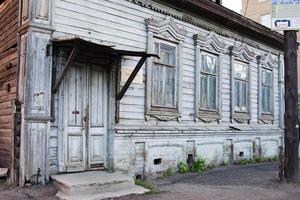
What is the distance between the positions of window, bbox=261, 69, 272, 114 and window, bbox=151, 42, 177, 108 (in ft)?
19.1

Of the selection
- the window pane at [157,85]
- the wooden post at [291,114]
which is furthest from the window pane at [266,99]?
the window pane at [157,85]

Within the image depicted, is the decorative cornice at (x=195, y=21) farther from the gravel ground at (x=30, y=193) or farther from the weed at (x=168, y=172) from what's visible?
the gravel ground at (x=30, y=193)

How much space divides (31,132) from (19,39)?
1925mm

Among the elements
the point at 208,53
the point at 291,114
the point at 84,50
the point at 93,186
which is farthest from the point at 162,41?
the point at 93,186

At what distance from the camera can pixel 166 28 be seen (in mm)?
11273

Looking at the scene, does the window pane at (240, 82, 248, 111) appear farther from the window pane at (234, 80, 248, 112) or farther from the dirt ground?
the dirt ground

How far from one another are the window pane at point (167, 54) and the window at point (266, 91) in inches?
229

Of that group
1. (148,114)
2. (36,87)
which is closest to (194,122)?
(148,114)

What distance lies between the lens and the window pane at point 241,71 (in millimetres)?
14528

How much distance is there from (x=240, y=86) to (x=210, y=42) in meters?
2.52

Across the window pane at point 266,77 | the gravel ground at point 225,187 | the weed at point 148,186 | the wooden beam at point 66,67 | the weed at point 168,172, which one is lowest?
the gravel ground at point 225,187

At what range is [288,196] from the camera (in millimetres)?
8500

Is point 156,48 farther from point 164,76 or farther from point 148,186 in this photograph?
point 148,186

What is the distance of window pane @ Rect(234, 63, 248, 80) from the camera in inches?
572
